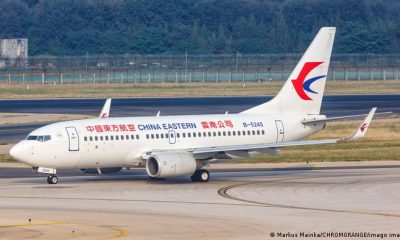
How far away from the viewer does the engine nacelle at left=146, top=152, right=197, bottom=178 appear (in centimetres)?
5022

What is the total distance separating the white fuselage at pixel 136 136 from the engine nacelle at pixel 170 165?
3.92 ft

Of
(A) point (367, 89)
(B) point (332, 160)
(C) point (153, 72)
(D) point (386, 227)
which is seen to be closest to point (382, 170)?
(B) point (332, 160)

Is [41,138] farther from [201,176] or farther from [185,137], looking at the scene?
[201,176]

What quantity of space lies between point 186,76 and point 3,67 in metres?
30.4

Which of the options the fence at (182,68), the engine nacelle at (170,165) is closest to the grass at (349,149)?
the engine nacelle at (170,165)

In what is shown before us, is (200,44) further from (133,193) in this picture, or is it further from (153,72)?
(133,193)

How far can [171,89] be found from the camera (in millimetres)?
136500

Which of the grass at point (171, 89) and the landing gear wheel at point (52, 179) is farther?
the grass at point (171, 89)

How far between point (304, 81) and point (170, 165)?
1095cm

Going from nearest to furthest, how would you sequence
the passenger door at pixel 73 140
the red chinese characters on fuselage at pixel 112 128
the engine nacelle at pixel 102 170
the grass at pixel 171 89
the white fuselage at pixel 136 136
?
1. the white fuselage at pixel 136 136
2. the passenger door at pixel 73 140
3. the red chinese characters on fuselage at pixel 112 128
4. the engine nacelle at pixel 102 170
5. the grass at pixel 171 89

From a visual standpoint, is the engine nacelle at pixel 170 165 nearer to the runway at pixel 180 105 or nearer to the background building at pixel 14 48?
the runway at pixel 180 105

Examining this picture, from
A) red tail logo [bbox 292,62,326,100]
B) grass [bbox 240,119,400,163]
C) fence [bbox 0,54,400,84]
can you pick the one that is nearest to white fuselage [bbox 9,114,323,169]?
red tail logo [bbox 292,62,326,100]

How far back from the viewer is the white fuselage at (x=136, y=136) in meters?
50.1

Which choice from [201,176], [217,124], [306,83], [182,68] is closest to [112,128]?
[201,176]
